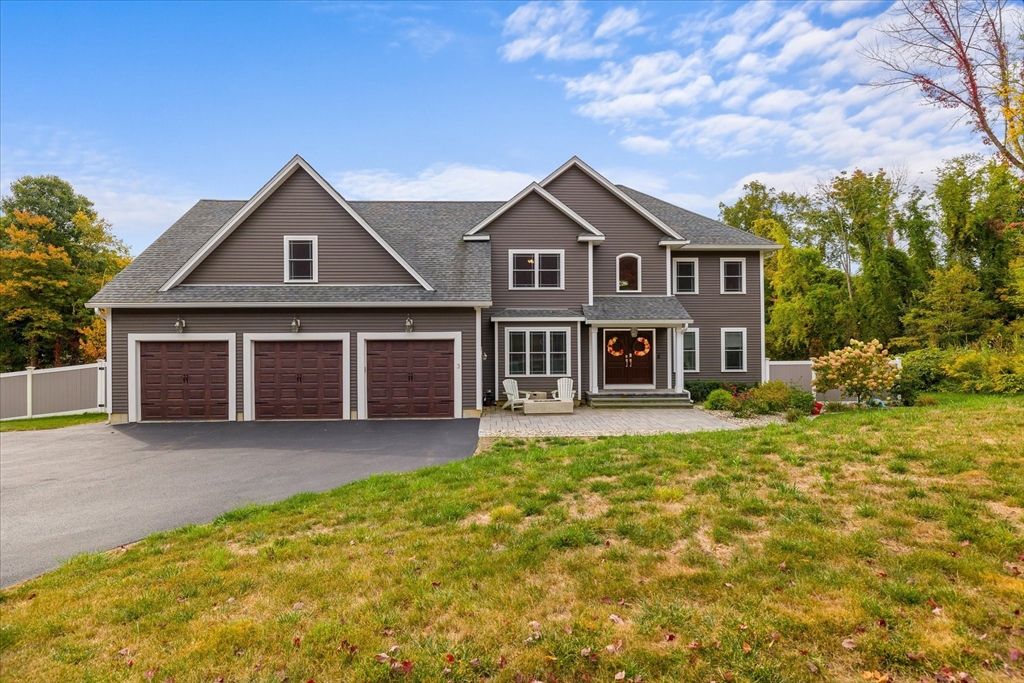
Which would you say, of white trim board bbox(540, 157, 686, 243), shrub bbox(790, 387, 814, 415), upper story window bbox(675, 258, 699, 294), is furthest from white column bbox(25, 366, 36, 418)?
shrub bbox(790, 387, 814, 415)

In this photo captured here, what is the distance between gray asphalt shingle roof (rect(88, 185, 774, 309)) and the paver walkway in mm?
3847

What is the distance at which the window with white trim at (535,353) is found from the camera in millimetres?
17281

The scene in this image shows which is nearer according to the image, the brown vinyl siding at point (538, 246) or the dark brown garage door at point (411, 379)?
the dark brown garage door at point (411, 379)

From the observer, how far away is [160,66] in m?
16.6

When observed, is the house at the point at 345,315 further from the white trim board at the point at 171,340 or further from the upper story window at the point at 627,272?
the upper story window at the point at 627,272

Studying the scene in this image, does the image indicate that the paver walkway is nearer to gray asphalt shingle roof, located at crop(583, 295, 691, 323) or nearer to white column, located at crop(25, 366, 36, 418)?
gray asphalt shingle roof, located at crop(583, 295, 691, 323)

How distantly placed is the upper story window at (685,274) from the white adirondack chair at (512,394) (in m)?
8.06

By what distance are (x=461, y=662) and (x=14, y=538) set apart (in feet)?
20.3

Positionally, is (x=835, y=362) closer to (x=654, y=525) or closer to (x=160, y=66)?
(x=654, y=525)

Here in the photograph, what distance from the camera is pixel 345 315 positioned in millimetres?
14680

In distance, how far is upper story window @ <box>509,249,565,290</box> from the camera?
58.9 ft

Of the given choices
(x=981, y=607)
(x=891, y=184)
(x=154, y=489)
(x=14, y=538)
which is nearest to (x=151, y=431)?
(x=154, y=489)

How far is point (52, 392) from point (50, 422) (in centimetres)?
205

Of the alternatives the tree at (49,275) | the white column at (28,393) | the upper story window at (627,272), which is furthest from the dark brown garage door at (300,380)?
the tree at (49,275)
